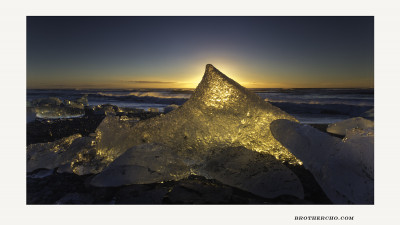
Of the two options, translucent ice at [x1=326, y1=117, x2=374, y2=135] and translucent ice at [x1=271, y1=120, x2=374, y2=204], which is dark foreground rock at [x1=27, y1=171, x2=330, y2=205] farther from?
translucent ice at [x1=326, y1=117, x2=374, y2=135]

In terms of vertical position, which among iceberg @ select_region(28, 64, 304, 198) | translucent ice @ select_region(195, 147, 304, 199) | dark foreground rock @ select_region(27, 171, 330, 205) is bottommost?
dark foreground rock @ select_region(27, 171, 330, 205)

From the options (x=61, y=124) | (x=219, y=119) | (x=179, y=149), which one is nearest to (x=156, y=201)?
(x=179, y=149)

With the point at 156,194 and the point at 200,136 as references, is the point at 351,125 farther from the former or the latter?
the point at 156,194

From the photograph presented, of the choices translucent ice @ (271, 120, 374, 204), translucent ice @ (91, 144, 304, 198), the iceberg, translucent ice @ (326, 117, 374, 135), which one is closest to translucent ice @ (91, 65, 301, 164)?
the iceberg

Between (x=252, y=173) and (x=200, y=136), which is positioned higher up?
(x=200, y=136)

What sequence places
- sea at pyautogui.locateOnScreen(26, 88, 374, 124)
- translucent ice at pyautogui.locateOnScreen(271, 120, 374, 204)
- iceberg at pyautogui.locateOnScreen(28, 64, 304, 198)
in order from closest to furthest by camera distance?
translucent ice at pyautogui.locateOnScreen(271, 120, 374, 204) < iceberg at pyautogui.locateOnScreen(28, 64, 304, 198) < sea at pyautogui.locateOnScreen(26, 88, 374, 124)

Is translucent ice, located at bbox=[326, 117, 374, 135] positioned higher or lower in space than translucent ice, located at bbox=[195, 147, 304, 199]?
higher

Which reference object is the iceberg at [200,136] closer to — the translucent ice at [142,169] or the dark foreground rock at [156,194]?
the translucent ice at [142,169]

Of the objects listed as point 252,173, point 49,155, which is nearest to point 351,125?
point 252,173

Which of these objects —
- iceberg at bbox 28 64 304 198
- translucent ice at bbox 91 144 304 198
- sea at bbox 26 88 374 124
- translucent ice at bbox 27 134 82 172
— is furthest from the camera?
sea at bbox 26 88 374 124
